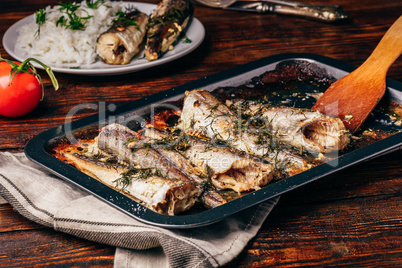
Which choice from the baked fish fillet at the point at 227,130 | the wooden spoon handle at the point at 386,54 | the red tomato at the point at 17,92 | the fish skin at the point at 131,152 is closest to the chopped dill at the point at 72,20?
the red tomato at the point at 17,92

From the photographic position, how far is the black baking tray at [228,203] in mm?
1799

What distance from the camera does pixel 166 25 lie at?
364 cm

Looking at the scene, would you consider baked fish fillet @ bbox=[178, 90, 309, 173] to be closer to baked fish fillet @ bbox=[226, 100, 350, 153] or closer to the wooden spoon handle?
baked fish fillet @ bbox=[226, 100, 350, 153]

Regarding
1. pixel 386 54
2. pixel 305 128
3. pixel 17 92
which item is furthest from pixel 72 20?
pixel 386 54

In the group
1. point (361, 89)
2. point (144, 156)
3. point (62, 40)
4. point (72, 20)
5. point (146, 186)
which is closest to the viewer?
point (146, 186)

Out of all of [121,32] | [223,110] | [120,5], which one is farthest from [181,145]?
[120,5]

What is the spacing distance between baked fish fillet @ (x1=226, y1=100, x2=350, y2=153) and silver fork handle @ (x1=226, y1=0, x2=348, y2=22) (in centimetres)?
221

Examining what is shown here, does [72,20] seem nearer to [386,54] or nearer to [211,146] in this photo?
[211,146]

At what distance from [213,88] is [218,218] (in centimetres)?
133

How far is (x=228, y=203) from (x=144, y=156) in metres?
0.60

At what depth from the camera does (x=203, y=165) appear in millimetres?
2215

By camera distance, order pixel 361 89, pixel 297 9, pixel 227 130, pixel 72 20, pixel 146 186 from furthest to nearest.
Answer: pixel 297 9, pixel 72 20, pixel 361 89, pixel 227 130, pixel 146 186

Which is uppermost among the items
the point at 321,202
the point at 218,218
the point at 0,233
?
the point at 218,218

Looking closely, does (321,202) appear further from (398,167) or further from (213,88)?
Result: (213,88)
